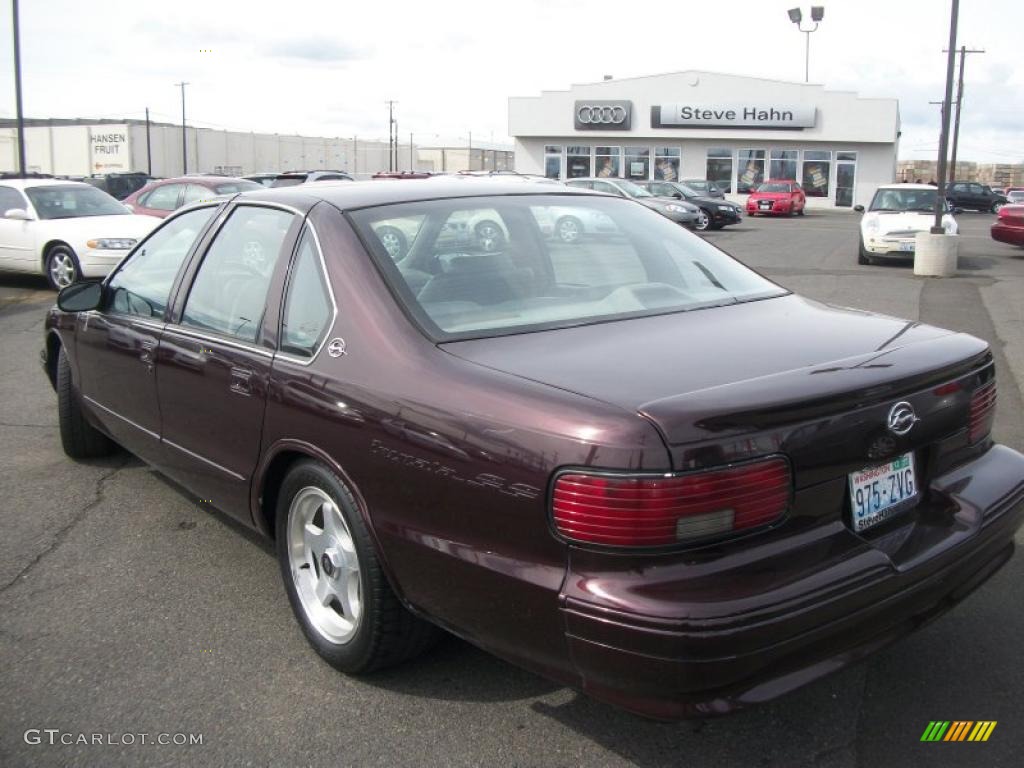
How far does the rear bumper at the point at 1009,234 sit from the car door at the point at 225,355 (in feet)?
57.9

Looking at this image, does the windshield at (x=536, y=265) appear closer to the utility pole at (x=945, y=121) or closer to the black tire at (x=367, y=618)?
the black tire at (x=367, y=618)

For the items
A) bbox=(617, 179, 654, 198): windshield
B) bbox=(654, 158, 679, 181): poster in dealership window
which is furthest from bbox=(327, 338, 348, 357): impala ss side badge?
bbox=(654, 158, 679, 181): poster in dealership window

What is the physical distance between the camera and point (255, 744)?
284 centimetres

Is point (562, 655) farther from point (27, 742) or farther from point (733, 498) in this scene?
point (27, 742)

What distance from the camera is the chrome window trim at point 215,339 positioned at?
3426 millimetres

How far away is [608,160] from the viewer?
51.0 metres

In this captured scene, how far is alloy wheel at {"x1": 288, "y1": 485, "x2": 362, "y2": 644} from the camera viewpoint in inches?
124

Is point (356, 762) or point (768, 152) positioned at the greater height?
point (768, 152)

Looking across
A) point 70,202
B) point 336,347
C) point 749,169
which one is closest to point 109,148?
point 749,169

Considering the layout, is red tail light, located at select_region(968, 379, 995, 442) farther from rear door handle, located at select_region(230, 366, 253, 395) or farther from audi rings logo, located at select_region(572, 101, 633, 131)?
audi rings logo, located at select_region(572, 101, 633, 131)

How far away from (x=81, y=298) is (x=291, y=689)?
2397 millimetres

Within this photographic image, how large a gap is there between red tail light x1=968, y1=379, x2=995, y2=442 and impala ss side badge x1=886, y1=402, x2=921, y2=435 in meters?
0.44

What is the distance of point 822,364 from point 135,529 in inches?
129

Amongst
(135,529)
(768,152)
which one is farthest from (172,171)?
(135,529)
